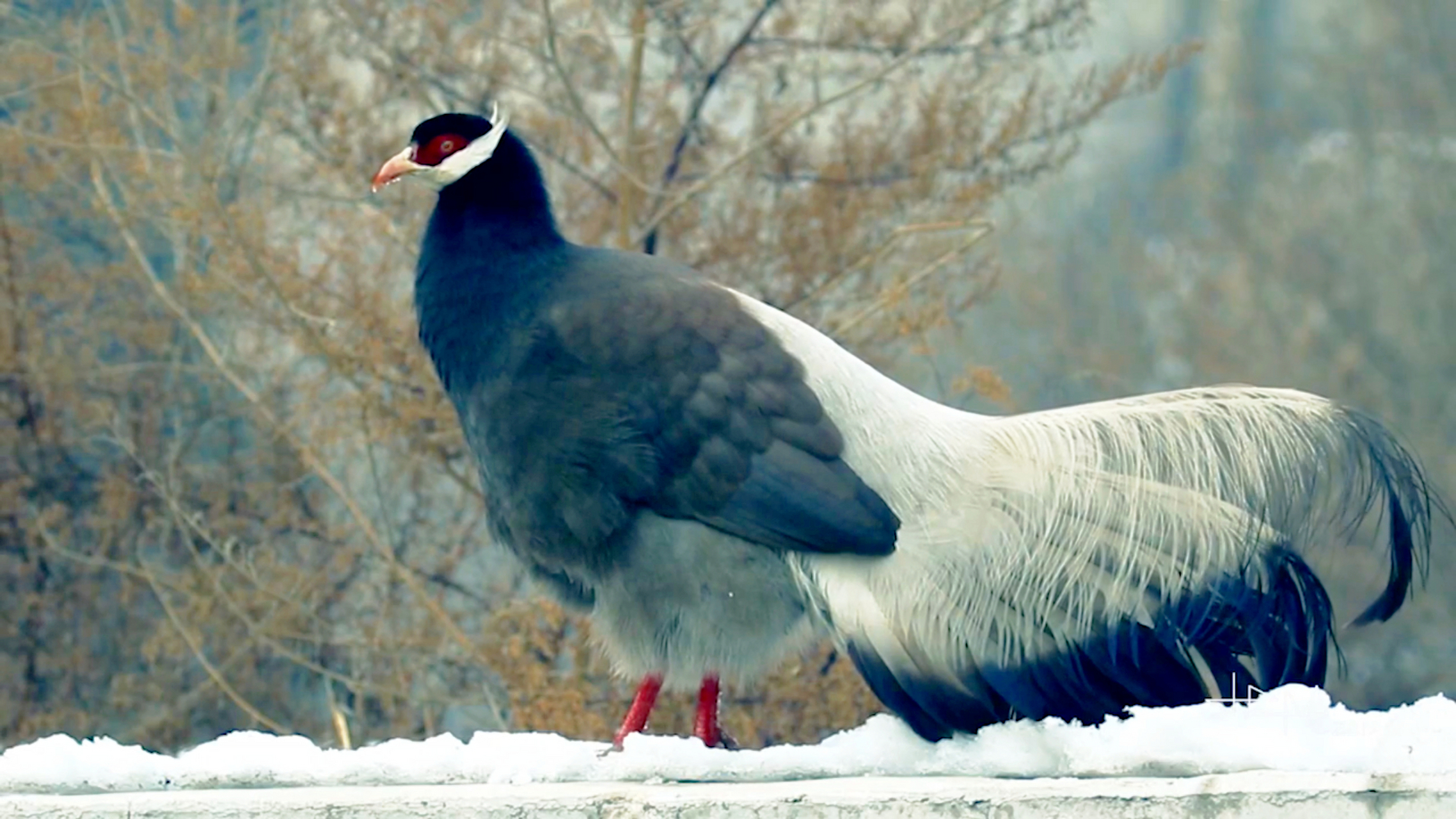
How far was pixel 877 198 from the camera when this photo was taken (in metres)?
7.48

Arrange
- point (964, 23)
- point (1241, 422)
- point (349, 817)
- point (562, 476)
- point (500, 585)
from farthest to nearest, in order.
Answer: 1. point (500, 585)
2. point (964, 23)
3. point (562, 476)
4. point (1241, 422)
5. point (349, 817)

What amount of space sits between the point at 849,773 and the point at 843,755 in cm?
6

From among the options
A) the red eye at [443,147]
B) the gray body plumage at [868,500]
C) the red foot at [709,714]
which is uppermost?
the red eye at [443,147]

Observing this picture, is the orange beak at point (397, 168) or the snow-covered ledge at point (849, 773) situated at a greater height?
the orange beak at point (397, 168)

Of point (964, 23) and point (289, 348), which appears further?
point (289, 348)

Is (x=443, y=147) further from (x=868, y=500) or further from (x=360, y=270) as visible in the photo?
(x=360, y=270)

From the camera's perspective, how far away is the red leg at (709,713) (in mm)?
4203

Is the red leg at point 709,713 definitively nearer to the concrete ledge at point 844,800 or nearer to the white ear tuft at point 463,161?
the concrete ledge at point 844,800

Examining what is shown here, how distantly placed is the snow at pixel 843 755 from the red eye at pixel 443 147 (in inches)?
57.9

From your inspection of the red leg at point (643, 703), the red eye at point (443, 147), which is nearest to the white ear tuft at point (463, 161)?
the red eye at point (443, 147)

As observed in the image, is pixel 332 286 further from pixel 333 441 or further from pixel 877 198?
pixel 877 198

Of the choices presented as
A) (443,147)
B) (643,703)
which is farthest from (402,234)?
(643,703)

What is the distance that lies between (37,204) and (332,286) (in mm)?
2355

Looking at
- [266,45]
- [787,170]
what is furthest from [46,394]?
[787,170]
